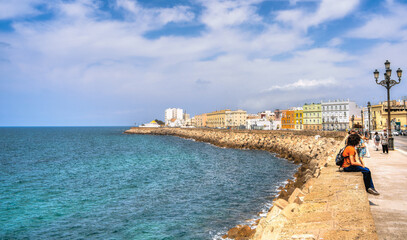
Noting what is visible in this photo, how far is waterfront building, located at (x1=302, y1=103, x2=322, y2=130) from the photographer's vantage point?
81.5 metres

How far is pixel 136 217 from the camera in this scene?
43.1ft

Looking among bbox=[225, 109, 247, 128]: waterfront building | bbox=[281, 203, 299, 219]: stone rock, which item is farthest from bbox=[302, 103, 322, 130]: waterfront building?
bbox=[281, 203, 299, 219]: stone rock

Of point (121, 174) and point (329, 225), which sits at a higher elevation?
point (329, 225)

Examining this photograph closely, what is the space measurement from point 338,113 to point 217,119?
68961mm

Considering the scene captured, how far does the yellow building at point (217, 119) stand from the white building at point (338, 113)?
191 ft

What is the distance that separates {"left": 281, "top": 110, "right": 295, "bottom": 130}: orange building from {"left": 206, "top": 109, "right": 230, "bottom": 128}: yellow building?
41917mm

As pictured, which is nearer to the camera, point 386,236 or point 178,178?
point 386,236

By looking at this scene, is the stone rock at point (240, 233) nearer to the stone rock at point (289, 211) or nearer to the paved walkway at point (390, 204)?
the stone rock at point (289, 211)

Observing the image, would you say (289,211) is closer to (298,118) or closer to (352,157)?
(352,157)

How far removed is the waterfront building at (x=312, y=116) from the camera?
81.5 metres

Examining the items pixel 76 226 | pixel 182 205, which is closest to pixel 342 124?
pixel 182 205

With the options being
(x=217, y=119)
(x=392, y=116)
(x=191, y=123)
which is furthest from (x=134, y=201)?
(x=191, y=123)

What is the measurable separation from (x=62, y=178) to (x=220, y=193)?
14837 millimetres

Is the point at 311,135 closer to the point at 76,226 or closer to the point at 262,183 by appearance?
the point at 262,183
